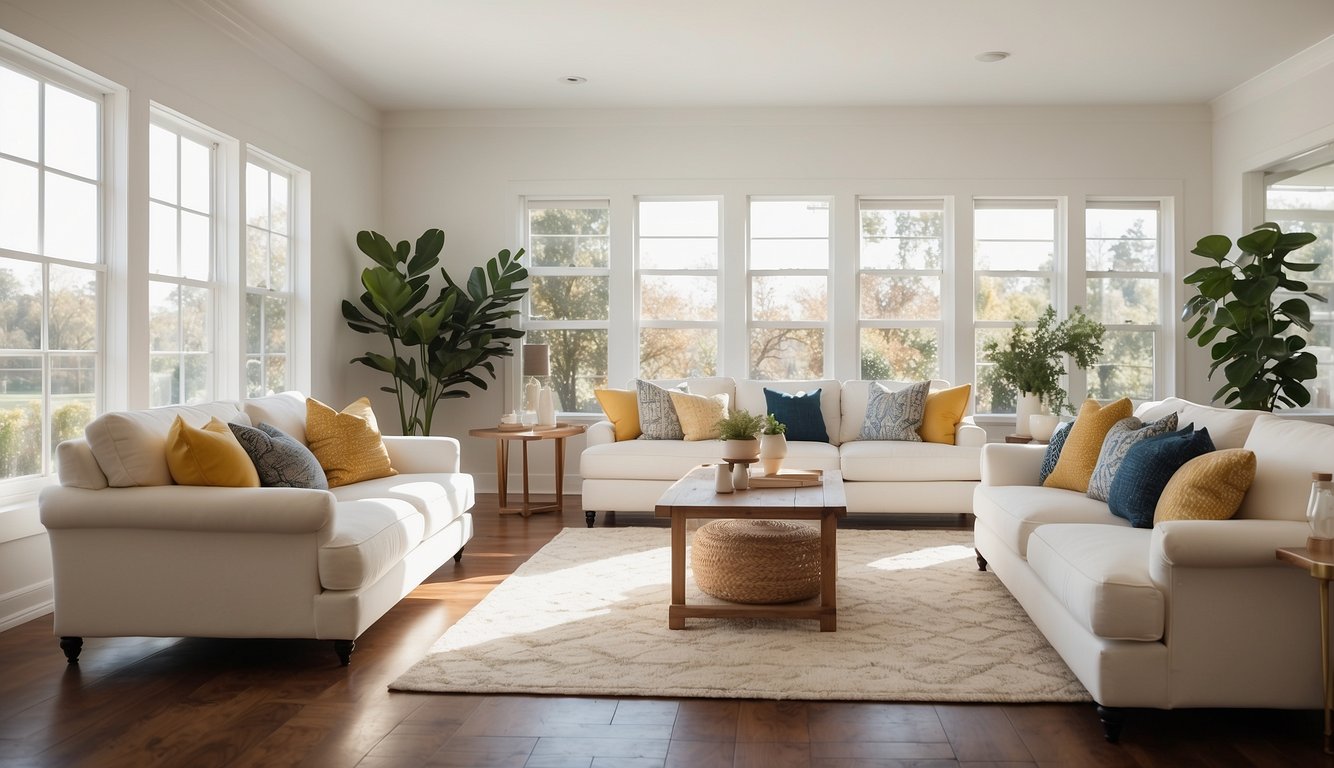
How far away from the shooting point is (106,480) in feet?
10.7

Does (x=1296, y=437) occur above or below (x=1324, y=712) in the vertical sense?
above

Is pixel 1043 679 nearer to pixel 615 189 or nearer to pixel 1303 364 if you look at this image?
pixel 1303 364

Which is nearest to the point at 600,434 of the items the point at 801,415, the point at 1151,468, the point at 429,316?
the point at 801,415

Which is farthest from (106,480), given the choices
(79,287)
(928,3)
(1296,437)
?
(928,3)

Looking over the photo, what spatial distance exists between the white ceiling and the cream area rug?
2.86 metres

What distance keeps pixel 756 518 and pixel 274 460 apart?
5.92ft

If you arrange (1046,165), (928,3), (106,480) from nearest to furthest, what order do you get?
1. (106,480)
2. (928,3)
3. (1046,165)

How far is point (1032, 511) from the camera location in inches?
145

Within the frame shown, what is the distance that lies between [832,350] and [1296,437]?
14.3 feet

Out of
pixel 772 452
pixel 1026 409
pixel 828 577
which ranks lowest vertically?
pixel 828 577

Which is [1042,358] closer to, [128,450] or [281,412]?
[281,412]

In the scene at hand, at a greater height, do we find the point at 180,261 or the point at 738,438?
the point at 180,261

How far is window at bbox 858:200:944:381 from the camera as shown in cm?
731

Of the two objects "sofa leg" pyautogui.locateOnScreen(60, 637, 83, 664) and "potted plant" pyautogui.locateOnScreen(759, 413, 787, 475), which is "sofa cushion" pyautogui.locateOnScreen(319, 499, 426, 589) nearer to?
"sofa leg" pyautogui.locateOnScreen(60, 637, 83, 664)
